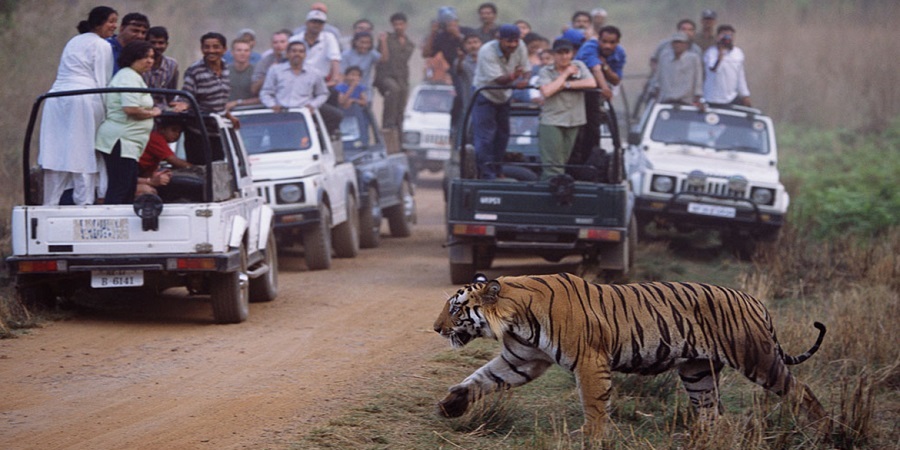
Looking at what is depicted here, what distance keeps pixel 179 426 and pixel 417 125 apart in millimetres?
17593

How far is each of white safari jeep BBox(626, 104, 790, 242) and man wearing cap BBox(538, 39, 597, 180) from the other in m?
2.66

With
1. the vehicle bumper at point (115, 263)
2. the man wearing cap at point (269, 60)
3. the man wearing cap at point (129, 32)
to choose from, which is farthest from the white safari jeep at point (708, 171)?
the vehicle bumper at point (115, 263)

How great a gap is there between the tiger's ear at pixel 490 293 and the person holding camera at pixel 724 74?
1042cm

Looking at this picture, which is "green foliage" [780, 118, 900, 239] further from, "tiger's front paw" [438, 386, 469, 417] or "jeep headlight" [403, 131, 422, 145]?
"tiger's front paw" [438, 386, 469, 417]

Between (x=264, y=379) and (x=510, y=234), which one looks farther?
Result: (x=510, y=234)

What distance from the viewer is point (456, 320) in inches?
239

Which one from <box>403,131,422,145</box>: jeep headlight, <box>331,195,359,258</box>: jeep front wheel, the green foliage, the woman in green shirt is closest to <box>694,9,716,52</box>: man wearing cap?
the green foliage

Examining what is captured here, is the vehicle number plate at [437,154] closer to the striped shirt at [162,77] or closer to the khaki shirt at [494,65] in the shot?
the khaki shirt at [494,65]

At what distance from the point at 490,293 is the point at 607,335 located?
652 mm

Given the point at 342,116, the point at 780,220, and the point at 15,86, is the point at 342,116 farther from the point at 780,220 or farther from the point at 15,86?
the point at 780,220

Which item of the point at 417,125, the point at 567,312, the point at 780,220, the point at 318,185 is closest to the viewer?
the point at 567,312

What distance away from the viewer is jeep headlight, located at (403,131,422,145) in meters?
23.4

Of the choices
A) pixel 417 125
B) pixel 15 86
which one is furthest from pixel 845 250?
pixel 417 125

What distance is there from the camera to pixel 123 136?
9.09m
